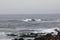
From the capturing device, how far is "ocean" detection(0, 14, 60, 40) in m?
2.26

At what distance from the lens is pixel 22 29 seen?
2.30 meters

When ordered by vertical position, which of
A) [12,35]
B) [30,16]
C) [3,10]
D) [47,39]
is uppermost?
[3,10]

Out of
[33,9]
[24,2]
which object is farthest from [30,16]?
[24,2]

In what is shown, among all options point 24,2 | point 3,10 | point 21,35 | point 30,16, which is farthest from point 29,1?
point 21,35

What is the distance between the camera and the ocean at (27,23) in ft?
7.41

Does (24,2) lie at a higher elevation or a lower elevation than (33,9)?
higher

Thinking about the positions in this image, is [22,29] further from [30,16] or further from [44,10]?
[44,10]

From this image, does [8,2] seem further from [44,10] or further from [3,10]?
[44,10]

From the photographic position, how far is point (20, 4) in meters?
2.22

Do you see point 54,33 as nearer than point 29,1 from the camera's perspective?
No

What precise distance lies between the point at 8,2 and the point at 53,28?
0.99 m

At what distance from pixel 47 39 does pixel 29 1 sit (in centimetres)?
81

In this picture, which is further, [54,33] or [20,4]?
[54,33]

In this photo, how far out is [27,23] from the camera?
2312mm
